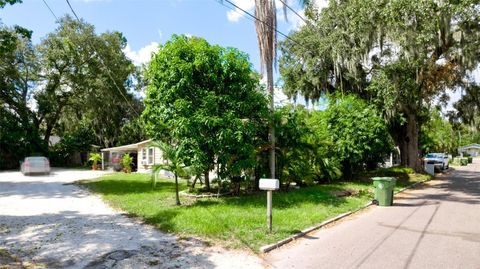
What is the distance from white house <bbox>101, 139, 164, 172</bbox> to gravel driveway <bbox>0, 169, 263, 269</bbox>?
15.7 metres

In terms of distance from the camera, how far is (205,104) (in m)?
11.5

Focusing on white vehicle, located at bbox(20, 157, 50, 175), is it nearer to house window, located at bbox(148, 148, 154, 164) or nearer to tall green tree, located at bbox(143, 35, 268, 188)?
house window, located at bbox(148, 148, 154, 164)

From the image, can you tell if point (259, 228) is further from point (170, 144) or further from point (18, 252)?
point (170, 144)

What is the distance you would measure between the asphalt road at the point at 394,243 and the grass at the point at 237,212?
0.66 m

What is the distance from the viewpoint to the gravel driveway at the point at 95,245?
6.09 meters

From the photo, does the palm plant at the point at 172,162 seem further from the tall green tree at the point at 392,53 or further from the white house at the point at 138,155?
the white house at the point at 138,155

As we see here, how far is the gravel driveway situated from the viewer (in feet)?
20.0

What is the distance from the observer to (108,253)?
6.55 metres

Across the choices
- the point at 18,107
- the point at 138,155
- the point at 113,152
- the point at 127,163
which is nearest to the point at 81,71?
the point at 18,107

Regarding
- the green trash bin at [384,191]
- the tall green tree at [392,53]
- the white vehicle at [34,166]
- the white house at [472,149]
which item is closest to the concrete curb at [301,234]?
the green trash bin at [384,191]

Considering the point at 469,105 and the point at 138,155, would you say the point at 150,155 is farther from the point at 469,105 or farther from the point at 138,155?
the point at 469,105

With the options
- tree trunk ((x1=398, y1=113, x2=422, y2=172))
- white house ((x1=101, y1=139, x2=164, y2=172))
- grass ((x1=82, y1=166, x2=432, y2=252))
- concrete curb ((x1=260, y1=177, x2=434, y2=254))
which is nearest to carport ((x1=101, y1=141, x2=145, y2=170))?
white house ((x1=101, y1=139, x2=164, y2=172))

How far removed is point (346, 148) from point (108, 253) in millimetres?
13873

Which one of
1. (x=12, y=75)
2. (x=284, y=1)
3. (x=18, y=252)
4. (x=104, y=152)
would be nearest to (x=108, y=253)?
(x=18, y=252)
